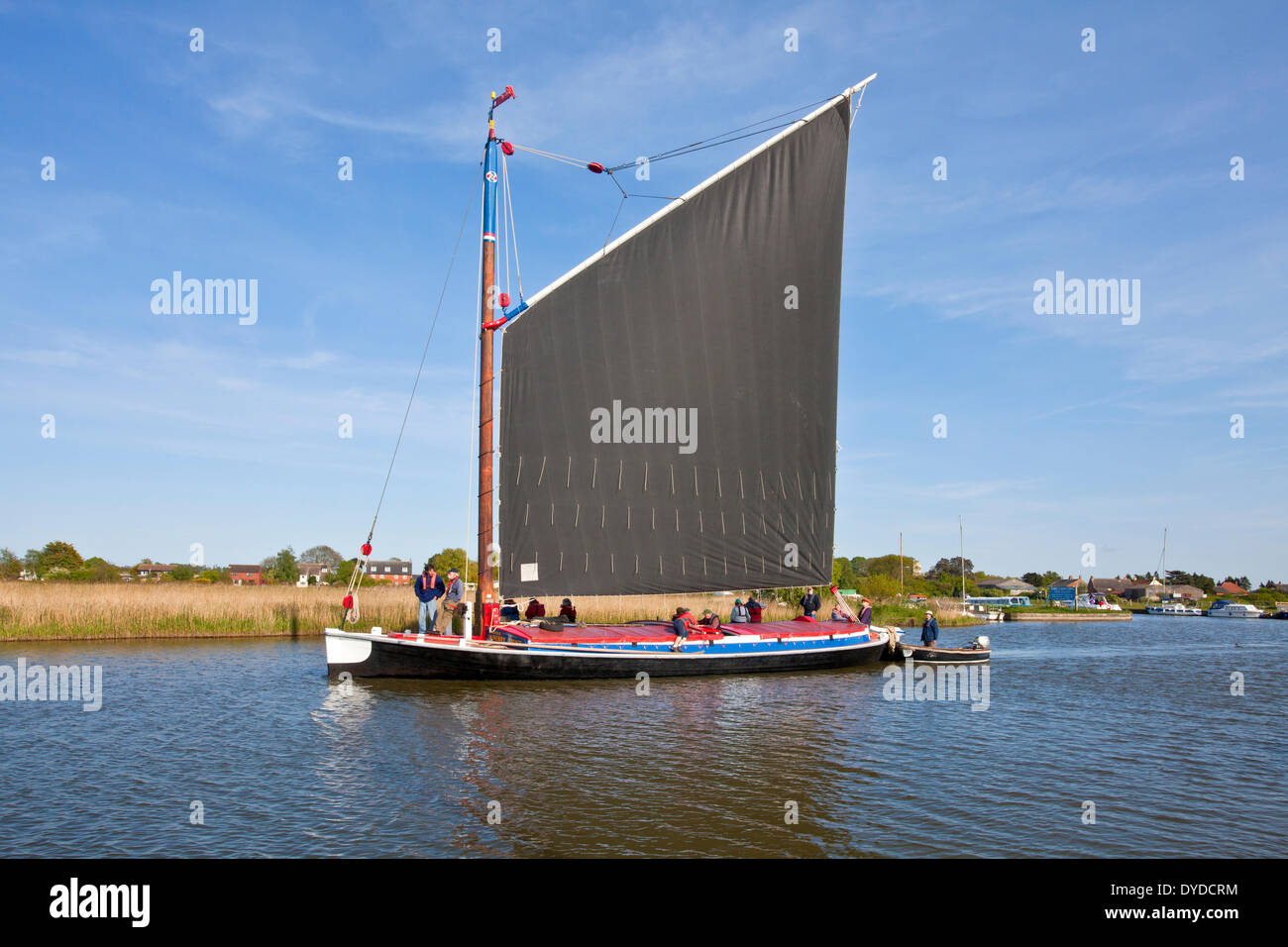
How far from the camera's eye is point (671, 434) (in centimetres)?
2469

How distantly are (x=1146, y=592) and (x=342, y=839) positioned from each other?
174624 millimetres

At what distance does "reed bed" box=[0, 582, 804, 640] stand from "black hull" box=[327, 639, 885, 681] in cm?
438

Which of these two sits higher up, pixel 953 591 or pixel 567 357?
pixel 567 357

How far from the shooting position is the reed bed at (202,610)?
95.7 ft

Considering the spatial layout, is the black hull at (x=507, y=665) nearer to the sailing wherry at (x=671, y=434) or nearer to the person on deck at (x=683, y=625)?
the sailing wherry at (x=671, y=434)

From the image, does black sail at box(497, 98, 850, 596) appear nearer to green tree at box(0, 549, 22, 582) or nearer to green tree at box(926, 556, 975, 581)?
green tree at box(0, 549, 22, 582)

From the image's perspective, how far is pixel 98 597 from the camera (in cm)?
3023

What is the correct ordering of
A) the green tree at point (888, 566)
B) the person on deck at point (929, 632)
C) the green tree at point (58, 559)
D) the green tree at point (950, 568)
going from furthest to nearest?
the green tree at point (950, 568)
the green tree at point (888, 566)
the green tree at point (58, 559)
the person on deck at point (929, 632)

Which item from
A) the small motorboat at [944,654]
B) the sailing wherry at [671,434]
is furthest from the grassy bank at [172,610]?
the small motorboat at [944,654]

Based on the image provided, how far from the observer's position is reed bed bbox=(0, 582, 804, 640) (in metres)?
29.2

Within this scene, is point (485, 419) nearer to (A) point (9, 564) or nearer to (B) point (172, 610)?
(B) point (172, 610)

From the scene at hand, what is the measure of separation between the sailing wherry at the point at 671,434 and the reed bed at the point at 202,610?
4205 millimetres
